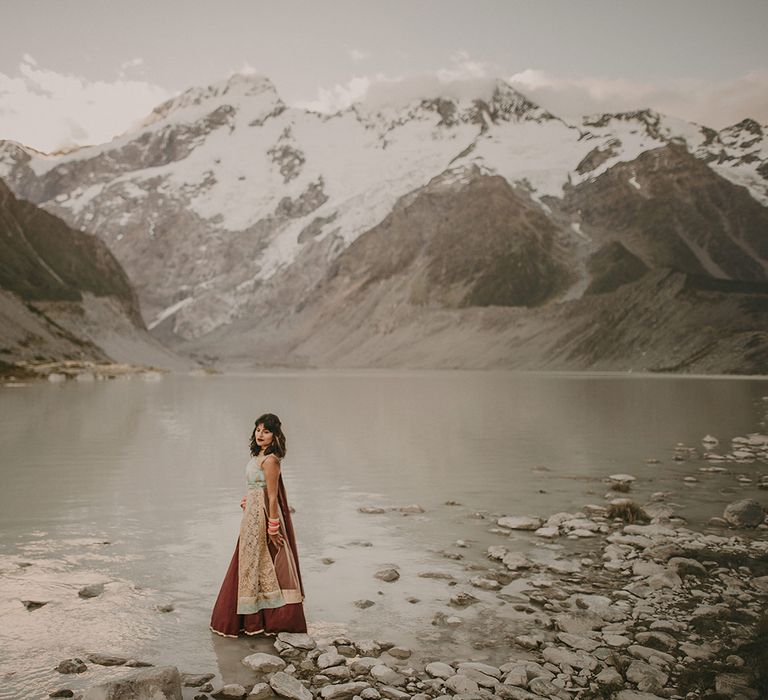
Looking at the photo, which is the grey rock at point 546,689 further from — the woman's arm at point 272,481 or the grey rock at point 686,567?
the grey rock at point 686,567

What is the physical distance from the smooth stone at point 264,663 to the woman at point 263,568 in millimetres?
696

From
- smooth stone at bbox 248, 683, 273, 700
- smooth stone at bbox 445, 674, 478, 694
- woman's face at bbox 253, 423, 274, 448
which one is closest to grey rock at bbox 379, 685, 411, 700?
smooth stone at bbox 445, 674, 478, 694

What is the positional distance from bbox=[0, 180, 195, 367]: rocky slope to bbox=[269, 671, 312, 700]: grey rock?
8786 cm

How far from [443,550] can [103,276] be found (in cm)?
13988

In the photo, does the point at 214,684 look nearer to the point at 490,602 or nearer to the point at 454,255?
the point at 490,602

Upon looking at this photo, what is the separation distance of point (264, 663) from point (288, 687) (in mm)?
654

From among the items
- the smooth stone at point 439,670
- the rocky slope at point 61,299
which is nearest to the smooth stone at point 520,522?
the smooth stone at point 439,670

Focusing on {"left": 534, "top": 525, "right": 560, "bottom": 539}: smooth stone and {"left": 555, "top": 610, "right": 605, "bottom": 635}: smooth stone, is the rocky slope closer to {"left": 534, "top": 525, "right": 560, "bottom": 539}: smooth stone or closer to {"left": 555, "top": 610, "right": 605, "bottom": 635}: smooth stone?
{"left": 534, "top": 525, "right": 560, "bottom": 539}: smooth stone

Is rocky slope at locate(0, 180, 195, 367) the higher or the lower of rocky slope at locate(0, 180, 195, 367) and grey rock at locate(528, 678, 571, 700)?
the higher

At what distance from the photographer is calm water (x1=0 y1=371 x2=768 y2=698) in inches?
319

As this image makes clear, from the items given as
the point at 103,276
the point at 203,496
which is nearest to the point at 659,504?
the point at 203,496

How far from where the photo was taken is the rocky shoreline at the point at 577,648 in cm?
661

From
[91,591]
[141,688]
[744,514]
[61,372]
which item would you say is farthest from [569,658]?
[61,372]

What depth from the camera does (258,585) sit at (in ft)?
26.7
